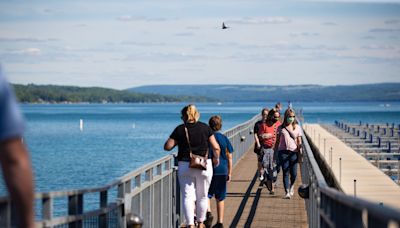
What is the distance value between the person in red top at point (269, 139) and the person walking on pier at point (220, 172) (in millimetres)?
5065

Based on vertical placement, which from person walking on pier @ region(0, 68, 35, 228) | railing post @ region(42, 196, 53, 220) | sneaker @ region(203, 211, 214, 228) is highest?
person walking on pier @ region(0, 68, 35, 228)

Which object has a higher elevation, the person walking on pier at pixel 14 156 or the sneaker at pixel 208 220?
the person walking on pier at pixel 14 156

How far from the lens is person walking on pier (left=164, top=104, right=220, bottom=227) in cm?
1310

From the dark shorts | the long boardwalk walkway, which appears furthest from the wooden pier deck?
the dark shorts

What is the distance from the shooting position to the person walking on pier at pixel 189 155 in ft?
43.0

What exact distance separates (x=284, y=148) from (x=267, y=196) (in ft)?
6.84

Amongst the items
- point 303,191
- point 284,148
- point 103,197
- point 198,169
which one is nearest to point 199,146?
point 198,169

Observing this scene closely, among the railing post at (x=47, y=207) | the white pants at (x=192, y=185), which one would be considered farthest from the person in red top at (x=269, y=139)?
the railing post at (x=47, y=207)

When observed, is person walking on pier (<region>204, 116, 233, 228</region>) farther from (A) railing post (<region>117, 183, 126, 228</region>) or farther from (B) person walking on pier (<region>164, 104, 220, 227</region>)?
(A) railing post (<region>117, 183, 126, 228</region>)

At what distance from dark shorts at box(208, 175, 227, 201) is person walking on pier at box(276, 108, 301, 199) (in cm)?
428

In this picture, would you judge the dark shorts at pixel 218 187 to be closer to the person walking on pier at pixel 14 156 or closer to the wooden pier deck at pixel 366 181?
the wooden pier deck at pixel 366 181

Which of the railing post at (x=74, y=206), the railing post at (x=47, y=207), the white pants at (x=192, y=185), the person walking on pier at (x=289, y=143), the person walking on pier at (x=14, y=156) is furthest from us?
the person walking on pier at (x=289, y=143)

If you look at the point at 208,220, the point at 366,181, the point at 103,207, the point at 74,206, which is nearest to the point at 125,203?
the point at 103,207

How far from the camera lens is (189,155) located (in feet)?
43.3
